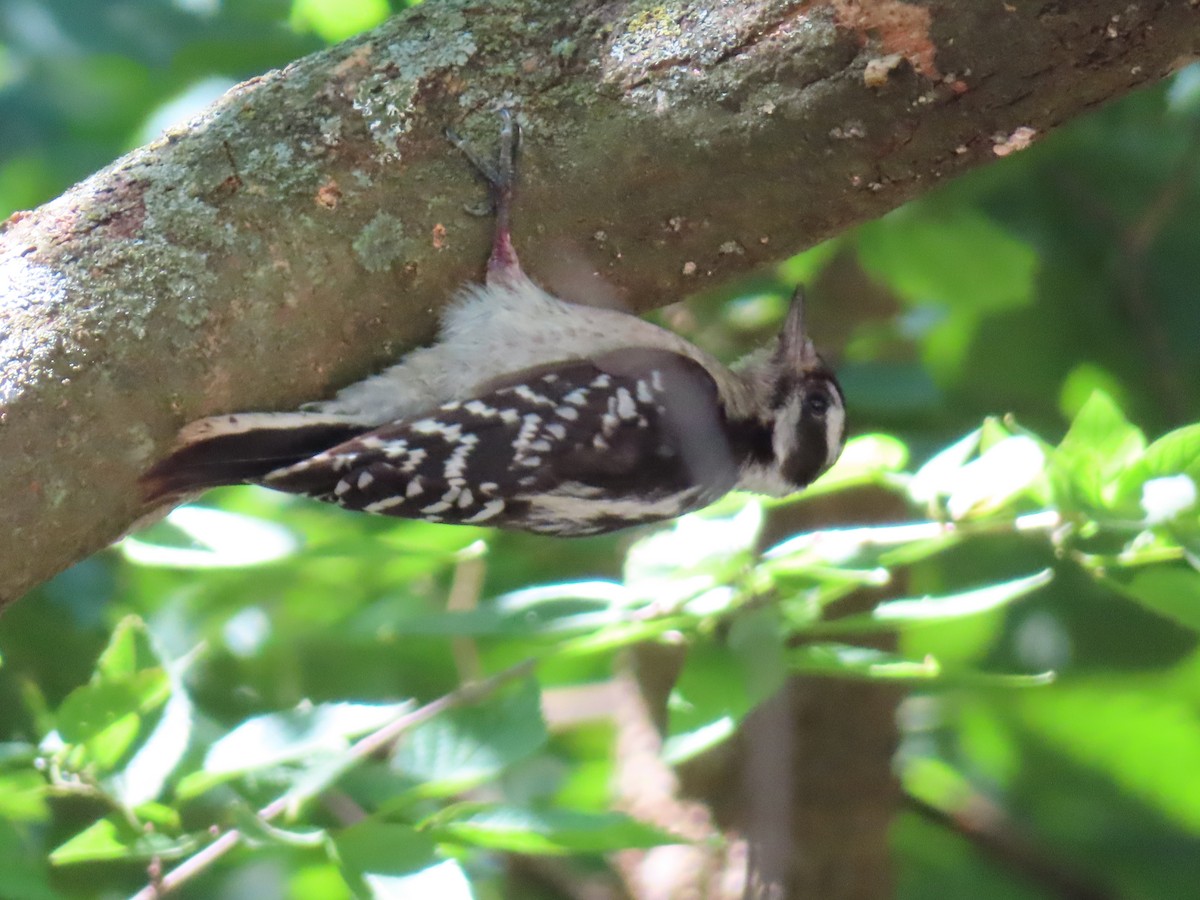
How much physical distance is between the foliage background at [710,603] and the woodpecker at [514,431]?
0.61 ft

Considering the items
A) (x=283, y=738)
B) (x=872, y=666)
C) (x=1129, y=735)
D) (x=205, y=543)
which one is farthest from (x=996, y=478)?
(x=1129, y=735)

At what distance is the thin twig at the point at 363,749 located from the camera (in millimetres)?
2521

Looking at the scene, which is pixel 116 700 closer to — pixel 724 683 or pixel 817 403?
pixel 724 683

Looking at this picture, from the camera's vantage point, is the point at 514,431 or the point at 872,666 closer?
the point at 872,666

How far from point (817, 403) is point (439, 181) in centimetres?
158

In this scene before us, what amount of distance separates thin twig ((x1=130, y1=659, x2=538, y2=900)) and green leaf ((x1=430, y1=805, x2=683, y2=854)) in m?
0.24

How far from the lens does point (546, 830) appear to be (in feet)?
7.64

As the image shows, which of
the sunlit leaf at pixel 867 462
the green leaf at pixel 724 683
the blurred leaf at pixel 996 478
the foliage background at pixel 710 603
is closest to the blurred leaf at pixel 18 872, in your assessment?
the foliage background at pixel 710 603

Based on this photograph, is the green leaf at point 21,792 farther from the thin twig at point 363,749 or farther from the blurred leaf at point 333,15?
the blurred leaf at point 333,15

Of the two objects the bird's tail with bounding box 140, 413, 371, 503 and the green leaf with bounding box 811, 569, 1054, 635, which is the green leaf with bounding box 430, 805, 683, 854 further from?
the bird's tail with bounding box 140, 413, 371, 503

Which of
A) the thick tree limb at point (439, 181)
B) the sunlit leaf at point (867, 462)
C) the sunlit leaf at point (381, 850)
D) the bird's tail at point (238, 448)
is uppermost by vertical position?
the thick tree limb at point (439, 181)

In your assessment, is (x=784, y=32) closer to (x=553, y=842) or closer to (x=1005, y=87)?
(x=1005, y=87)

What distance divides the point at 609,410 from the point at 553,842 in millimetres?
1156

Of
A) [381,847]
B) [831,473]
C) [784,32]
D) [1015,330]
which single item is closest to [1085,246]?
[1015,330]
